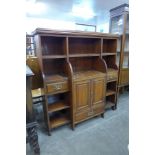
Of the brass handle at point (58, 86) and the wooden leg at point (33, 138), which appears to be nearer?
the wooden leg at point (33, 138)

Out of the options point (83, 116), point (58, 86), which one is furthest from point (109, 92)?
point (58, 86)

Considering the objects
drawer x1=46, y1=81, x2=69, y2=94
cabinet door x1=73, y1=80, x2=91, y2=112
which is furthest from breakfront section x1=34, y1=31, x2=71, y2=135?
cabinet door x1=73, y1=80, x2=91, y2=112

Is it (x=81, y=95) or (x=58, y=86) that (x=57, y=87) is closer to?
A: (x=58, y=86)

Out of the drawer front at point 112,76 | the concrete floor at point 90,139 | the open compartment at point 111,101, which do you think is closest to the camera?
the concrete floor at point 90,139

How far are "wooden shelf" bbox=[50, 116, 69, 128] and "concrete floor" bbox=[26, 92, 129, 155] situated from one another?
0.44ft

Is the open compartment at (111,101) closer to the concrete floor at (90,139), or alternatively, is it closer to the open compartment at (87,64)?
the concrete floor at (90,139)

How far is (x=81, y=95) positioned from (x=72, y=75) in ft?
1.19

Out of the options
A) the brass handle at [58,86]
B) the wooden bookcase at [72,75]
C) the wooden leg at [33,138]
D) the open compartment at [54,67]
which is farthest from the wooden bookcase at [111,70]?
the wooden leg at [33,138]

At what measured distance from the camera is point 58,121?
195cm

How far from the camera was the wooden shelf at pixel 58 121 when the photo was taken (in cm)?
189

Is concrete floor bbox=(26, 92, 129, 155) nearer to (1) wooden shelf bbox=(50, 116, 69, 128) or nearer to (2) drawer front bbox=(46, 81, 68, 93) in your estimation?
(1) wooden shelf bbox=(50, 116, 69, 128)

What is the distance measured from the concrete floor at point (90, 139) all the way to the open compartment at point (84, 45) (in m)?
1.20
